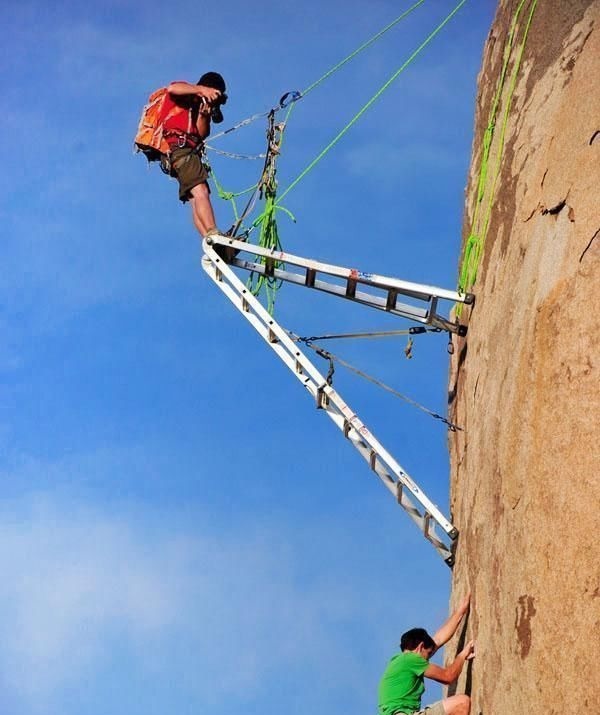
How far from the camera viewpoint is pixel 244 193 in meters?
13.8

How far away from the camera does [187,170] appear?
525 inches

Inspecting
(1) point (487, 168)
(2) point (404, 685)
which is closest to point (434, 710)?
Result: (2) point (404, 685)

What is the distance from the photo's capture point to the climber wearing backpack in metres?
Answer: 13.3

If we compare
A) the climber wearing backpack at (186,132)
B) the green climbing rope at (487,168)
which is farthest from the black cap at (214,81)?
the green climbing rope at (487,168)

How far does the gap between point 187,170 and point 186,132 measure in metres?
0.50

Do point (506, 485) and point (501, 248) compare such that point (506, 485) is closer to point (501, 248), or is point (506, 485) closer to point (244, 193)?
point (501, 248)

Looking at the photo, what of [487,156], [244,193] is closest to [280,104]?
[244,193]

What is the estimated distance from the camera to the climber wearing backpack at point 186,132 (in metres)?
13.3

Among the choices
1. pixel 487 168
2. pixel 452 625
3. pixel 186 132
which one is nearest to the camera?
pixel 452 625

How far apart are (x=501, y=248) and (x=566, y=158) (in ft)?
6.40

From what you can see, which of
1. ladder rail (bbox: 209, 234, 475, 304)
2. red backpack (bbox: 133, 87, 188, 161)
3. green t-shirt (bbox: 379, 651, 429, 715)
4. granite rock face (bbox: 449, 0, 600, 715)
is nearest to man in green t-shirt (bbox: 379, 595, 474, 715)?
green t-shirt (bbox: 379, 651, 429, 715)

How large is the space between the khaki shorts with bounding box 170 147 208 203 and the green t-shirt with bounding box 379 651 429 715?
5.92 metres

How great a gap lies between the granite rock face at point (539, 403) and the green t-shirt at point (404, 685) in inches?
20.0

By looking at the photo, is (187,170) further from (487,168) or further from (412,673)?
(412,673)
